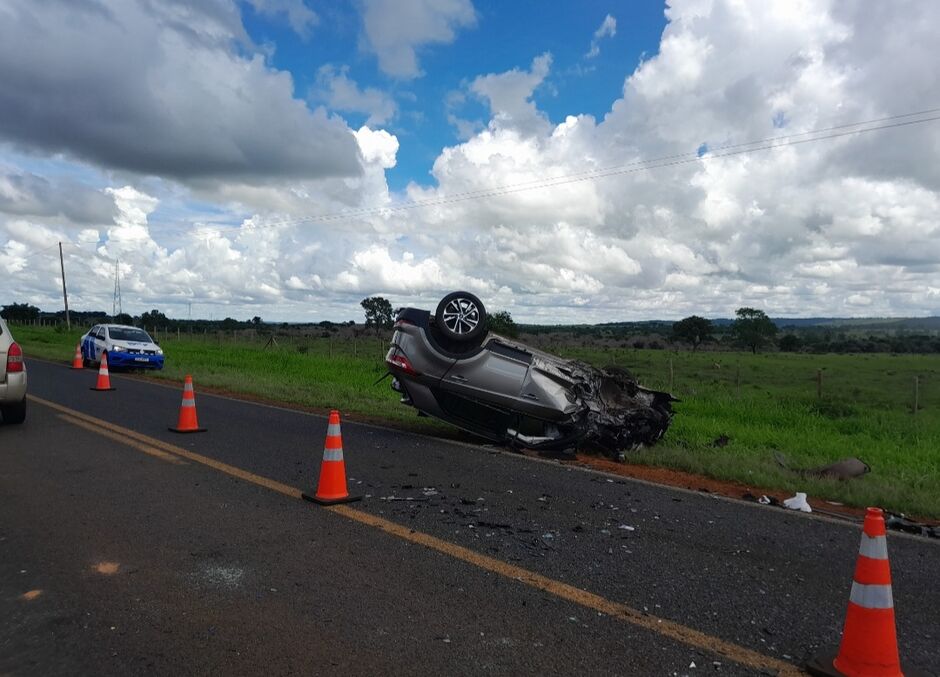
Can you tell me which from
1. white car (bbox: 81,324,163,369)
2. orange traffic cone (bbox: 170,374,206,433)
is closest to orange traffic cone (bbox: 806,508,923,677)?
orange traffic cone (bbox: 170,374,206,433)

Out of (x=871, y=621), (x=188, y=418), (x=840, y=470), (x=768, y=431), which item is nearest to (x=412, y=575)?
(x=871, y=621)

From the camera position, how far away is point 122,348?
21.3 metres

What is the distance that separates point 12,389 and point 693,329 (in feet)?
218

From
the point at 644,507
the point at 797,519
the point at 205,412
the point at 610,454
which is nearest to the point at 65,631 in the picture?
the point at 644,507

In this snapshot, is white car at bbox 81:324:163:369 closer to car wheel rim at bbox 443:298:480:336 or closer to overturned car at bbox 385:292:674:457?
overturned car at bbox 385:292:674:457

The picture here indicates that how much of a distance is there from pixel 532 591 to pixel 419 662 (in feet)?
3.62

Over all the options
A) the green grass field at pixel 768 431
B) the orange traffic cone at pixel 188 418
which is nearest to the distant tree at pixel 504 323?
the green grass field at pixel 768 431

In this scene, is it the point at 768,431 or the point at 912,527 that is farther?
the point at 768,431

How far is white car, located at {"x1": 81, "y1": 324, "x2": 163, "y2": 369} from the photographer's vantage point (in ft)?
70.0

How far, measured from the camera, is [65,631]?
12.2 ft

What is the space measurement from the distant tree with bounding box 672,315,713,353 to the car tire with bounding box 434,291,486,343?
63.6 metres

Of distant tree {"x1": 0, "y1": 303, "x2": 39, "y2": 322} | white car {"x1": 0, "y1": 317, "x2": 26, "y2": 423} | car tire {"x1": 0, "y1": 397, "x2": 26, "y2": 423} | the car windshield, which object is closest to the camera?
white car {"x1": 0, "y1": 317, "x2": 26, "y2": 423}

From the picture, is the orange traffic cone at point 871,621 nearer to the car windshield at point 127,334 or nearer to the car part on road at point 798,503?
the car part on road at point 798,503

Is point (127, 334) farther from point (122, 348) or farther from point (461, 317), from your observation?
point (461, 317)
